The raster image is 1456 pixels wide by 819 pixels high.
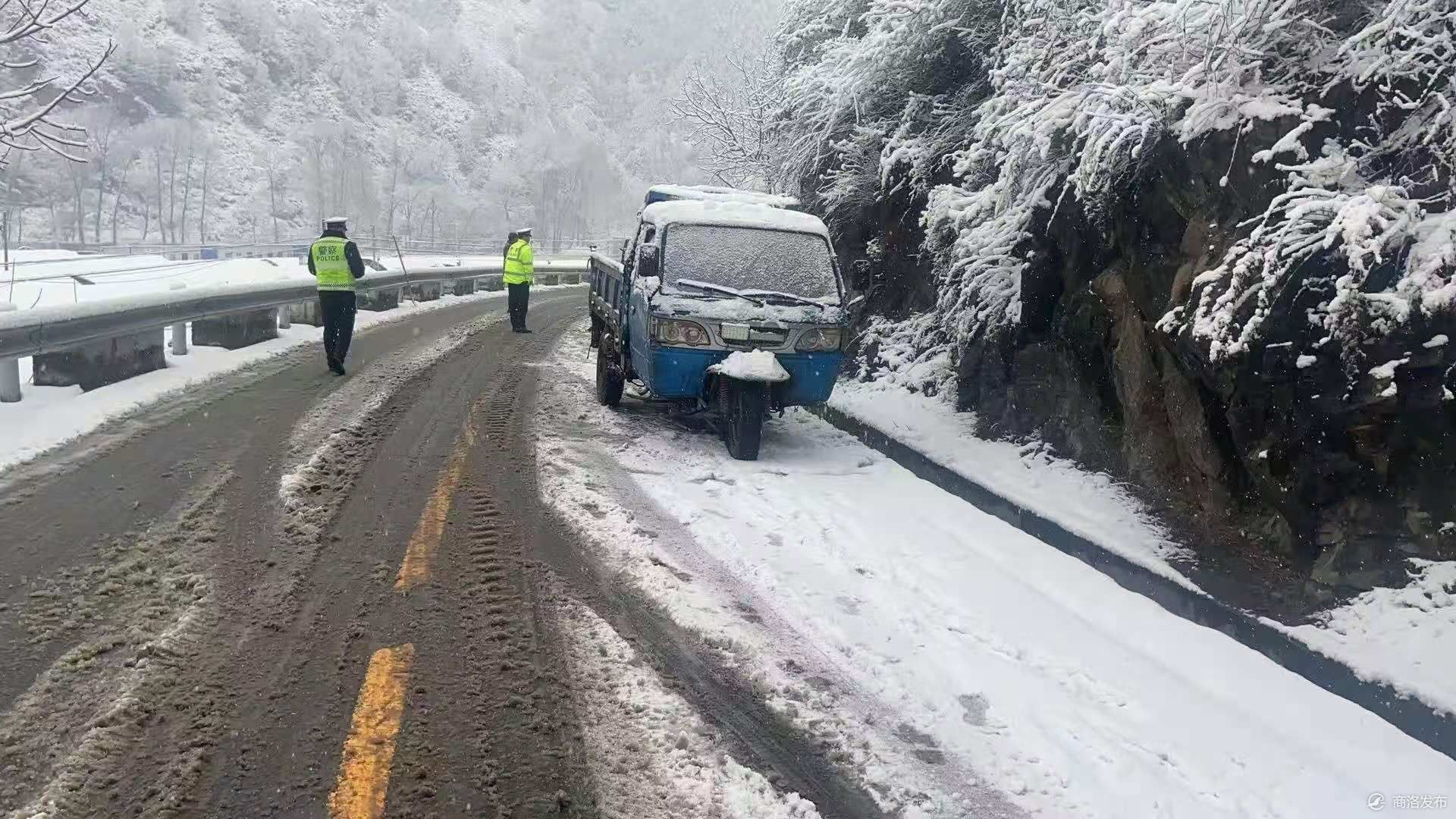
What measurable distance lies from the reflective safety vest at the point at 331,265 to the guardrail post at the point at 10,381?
3551 millimetres

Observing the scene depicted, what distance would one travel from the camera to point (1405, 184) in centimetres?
471

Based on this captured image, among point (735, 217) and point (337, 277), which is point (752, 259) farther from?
point (337, 277)

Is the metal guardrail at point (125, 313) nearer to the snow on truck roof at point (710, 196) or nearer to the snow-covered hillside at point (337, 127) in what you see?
the snow on truck roof at point (710, 196)

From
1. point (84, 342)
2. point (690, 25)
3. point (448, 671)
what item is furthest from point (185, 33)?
point (448, 671)

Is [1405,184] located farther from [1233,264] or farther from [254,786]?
[254,786]

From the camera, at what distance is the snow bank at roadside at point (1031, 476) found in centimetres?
591

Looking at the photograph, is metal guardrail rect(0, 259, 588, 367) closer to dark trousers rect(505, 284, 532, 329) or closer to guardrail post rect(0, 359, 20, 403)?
guardrail post rect(0, 359, 20, 403)

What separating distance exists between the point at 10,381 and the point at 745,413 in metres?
6.60

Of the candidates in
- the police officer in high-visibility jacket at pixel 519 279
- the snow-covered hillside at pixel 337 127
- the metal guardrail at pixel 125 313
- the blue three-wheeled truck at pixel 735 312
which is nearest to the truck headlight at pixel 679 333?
the blue three-wheeled truck at pixel 735 312

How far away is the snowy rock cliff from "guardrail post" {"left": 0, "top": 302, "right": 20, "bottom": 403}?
844 cm

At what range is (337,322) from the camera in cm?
1135

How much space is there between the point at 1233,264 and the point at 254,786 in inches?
204

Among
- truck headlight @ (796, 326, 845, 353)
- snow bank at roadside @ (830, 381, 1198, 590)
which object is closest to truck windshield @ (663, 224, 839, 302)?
truck headlight @ (796, 326, 845, 353)

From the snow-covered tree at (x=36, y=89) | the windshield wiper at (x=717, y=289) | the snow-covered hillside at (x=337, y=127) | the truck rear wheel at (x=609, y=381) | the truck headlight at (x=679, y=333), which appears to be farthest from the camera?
the snow-covered hillside at (x=337, y=127)
